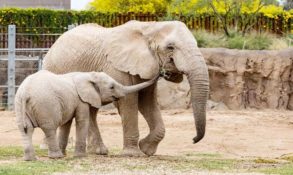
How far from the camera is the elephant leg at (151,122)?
15023mm

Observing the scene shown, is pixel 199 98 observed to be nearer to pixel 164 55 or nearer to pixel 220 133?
pixel 164 55

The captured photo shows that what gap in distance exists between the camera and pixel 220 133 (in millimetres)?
20562

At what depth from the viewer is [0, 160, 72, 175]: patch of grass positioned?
1158 cm

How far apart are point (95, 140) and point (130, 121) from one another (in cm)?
68

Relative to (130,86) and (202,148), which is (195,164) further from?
(202,148)

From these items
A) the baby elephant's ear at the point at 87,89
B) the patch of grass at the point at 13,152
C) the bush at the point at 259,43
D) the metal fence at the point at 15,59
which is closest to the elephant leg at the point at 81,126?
the baby elephant's ear at the point at 87,89

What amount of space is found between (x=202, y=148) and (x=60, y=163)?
5.63 metres

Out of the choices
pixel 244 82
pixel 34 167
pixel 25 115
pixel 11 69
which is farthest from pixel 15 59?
pixel 34 167

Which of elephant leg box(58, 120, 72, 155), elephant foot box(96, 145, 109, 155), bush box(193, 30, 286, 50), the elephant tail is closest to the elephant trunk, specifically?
elephant foot box(96, 145, 109, 155)

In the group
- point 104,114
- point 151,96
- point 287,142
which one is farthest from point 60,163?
point 104,114

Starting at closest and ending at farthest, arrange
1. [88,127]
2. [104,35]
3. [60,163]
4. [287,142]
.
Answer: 1. [60,163]
2. [88,127]
3. [104,35]
4. [287,142]

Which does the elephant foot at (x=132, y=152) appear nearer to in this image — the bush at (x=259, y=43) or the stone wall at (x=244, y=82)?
the stone wall at (x=244, y=82)

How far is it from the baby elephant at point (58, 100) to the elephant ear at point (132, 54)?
0.24 m

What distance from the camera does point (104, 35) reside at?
50.6 ft
